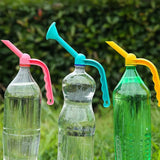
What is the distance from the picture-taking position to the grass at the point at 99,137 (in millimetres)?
1959

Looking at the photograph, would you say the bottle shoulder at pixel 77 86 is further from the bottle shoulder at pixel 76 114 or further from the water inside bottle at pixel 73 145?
the water inside bottle at pixel 73 145

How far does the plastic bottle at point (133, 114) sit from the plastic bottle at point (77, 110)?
0.27 feet

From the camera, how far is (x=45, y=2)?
361 centimetres

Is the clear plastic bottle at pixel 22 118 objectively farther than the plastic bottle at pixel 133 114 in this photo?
Yes

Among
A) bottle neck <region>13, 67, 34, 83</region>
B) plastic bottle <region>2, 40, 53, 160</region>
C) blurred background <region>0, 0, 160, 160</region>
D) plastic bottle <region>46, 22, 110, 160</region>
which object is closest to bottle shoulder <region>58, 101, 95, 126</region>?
plastic bottle <region>46, 22, 110, 160</region>

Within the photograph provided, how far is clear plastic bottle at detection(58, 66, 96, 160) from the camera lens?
1305mm

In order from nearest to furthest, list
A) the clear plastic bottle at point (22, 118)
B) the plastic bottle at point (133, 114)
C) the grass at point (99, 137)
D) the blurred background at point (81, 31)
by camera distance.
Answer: the plastic bottle at point (133, 114), the clear plastic bottle at point (22, 118), the grass at point (99, 137), the blurred background at point (81, 31)

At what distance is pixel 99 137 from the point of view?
246 cm

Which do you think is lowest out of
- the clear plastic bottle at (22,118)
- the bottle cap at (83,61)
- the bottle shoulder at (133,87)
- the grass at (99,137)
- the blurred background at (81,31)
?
the grass at (99,137)

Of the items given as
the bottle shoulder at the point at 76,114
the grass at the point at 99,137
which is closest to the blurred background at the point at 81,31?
the grass at the point at 99,137

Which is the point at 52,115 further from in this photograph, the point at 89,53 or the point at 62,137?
the point at 62,137

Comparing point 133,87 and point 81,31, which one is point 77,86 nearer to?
point 133,87

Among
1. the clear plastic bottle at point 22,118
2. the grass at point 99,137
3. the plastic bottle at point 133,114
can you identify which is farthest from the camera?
the grass at point 99,137

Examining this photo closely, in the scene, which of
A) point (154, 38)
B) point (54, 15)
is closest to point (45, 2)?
point (54, 15)
